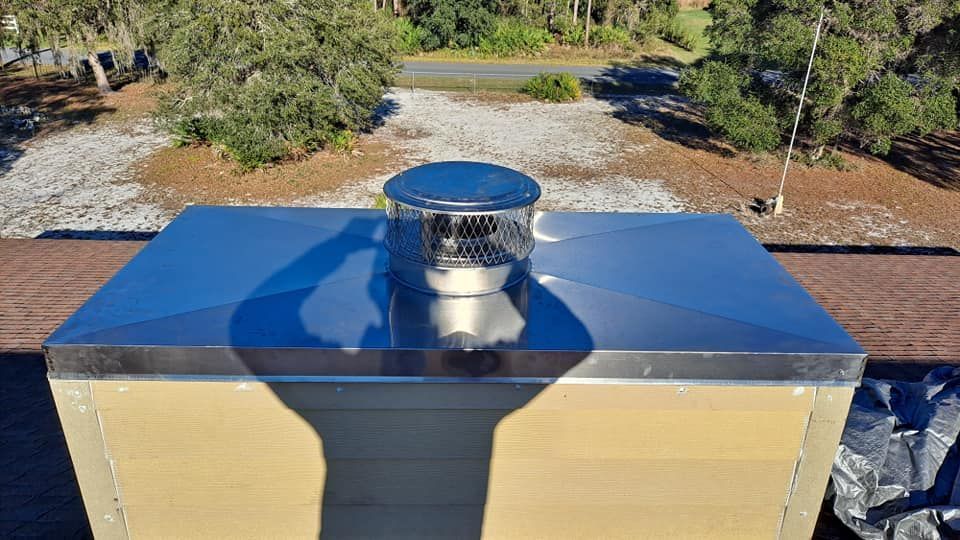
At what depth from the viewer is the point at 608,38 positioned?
30.6 meters

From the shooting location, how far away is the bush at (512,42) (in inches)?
1152

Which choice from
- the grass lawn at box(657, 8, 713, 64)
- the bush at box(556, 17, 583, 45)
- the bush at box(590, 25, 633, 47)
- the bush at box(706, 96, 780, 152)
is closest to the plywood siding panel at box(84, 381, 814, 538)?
the bush at box(706, 96, 780, 152)

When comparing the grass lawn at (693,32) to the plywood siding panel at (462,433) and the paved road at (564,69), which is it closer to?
the paved road at (564,69)

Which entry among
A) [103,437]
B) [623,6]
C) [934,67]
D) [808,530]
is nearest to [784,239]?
[934,67]

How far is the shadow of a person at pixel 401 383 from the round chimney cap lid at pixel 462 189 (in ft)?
1.81

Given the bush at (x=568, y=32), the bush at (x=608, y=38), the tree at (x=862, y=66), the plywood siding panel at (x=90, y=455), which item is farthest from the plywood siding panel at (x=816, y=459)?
the bush at (x=568, y=32)

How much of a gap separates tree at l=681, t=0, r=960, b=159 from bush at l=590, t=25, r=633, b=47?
16.8 meters

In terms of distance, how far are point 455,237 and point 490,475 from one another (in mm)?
1365

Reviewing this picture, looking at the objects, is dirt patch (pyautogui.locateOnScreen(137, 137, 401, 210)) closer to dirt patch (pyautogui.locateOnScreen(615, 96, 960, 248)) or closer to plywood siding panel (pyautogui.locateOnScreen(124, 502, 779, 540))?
dirt patch (pyautogui.locateOnScreen(615, 96, 960, 248))

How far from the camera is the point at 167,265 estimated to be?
12.6 ft

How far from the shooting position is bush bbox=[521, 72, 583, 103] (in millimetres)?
20812

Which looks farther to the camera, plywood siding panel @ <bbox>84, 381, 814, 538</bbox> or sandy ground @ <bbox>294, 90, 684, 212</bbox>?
sandy ground @ <bbox>294, 90, 684, 212</bbox>

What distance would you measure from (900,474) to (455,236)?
339 centimetres

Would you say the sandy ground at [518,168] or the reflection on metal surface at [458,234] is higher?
the reflection on metal surface at [458,234]
